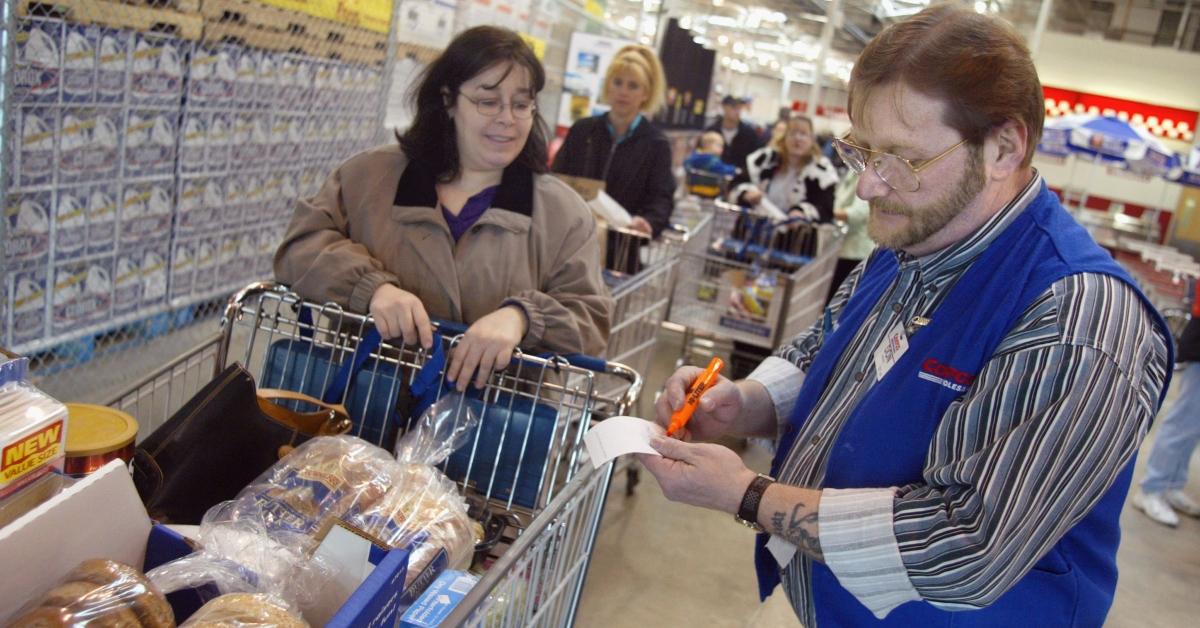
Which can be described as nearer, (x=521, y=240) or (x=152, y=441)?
(x=152, y=441)

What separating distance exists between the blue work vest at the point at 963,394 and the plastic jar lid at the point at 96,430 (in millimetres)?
1155

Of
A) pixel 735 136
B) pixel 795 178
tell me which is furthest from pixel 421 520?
pixel 735 136

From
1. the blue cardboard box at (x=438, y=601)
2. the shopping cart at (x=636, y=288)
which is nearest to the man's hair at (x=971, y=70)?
the blue cardboard box at (x=438, y=601)

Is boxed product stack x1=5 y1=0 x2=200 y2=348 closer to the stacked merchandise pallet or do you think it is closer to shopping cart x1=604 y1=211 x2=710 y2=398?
the stacked merchandise pallet

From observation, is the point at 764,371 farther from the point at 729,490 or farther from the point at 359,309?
the point at 359,309

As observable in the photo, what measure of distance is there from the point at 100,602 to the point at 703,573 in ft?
10.1

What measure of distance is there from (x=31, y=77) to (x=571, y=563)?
9.90ft

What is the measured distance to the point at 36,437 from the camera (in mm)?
1152

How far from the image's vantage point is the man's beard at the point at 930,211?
144 centimetres

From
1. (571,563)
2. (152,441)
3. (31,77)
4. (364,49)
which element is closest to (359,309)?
(152,441)

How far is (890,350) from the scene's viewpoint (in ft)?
5.14

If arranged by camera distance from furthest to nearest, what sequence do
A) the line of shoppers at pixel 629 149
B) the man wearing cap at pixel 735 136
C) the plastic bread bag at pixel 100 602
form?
1. the man wearing cap at pixel 735 136
2. the line of shoppers at pixel 629 149
3. the plastic bread bag at pixel 100 602

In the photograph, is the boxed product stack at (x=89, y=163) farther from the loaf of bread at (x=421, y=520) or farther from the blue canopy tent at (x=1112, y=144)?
the blue canopy tent at (x=1112, y=144)

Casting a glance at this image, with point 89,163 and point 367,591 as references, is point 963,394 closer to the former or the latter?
point 367,591
